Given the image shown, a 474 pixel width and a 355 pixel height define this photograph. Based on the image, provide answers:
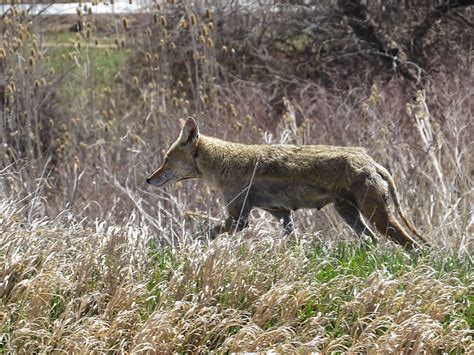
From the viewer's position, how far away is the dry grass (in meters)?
6.83

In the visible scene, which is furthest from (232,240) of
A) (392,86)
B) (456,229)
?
(392,86)

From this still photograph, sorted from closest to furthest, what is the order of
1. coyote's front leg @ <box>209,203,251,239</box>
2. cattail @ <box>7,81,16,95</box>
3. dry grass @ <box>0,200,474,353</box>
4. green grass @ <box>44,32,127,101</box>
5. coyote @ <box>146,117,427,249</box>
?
dry grass @ <box>0,200,474,353</box> < coyote @ <box>146,117,427,249</box> < coyote's front leg @ <box>209,203,251,239</box> < cattail @ <box>7,81,16,95</box> < green grass @ <box>44,32,127,101</box>

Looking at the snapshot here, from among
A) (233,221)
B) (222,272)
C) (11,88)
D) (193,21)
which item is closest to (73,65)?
(11,88)

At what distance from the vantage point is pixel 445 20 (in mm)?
19969

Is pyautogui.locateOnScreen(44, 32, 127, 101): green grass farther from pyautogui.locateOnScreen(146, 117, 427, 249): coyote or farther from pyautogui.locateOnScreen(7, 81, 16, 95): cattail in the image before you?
pyautogui.locateOnScreen(146, 117, 427, 249): coyote

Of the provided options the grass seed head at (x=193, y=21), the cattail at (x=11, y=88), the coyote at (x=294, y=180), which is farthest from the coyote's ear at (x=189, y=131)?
the cattail at (x=11, y=88)

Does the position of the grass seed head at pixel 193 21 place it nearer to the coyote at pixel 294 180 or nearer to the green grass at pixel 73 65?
the coyote at pixel 294 180

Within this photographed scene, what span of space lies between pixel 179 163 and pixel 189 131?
286 millimetres

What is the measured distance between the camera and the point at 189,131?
352 inches

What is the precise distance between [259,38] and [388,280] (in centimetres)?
1339

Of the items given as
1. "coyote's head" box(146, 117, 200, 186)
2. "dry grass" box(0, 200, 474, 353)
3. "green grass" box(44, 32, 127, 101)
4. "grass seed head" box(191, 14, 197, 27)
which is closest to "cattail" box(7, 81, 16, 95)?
"grass seed head" box(191, 14, 197, 27)

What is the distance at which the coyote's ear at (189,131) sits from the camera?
8.89 m

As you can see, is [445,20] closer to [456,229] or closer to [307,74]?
[307,74]

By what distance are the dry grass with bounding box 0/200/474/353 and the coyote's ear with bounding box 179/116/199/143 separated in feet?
3.44
